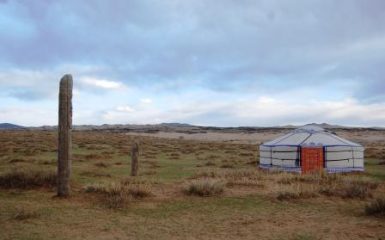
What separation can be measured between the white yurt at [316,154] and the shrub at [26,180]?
484 inches

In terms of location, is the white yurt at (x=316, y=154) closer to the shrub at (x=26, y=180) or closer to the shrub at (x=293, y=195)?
the shrub at (x=293, y=195)

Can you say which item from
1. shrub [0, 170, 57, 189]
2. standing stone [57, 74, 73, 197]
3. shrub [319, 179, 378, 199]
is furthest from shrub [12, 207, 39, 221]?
shrub [319, 179, 378, 199]

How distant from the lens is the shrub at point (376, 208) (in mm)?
10289

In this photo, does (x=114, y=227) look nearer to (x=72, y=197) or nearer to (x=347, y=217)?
(x=72, y=197)

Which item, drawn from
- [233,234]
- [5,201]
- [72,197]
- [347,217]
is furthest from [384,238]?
[5,201]

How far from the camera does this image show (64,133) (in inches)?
485

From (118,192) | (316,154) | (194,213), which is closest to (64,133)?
(118,192)

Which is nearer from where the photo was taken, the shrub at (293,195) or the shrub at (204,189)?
the shrub at (293,195)

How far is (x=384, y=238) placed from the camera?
28.1 ft

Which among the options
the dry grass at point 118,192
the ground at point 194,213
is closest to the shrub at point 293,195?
the ground at point 194,213

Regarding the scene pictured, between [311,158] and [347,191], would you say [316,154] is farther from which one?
[347,191]

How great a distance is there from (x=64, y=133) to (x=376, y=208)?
7.25 m

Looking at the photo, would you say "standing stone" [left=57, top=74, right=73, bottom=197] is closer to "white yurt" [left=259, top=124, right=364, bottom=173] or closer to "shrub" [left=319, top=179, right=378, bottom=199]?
"shrub" [left=319, top=179, right=378, bottom=199]

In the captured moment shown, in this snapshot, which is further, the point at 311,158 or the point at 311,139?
the point at 311,139
